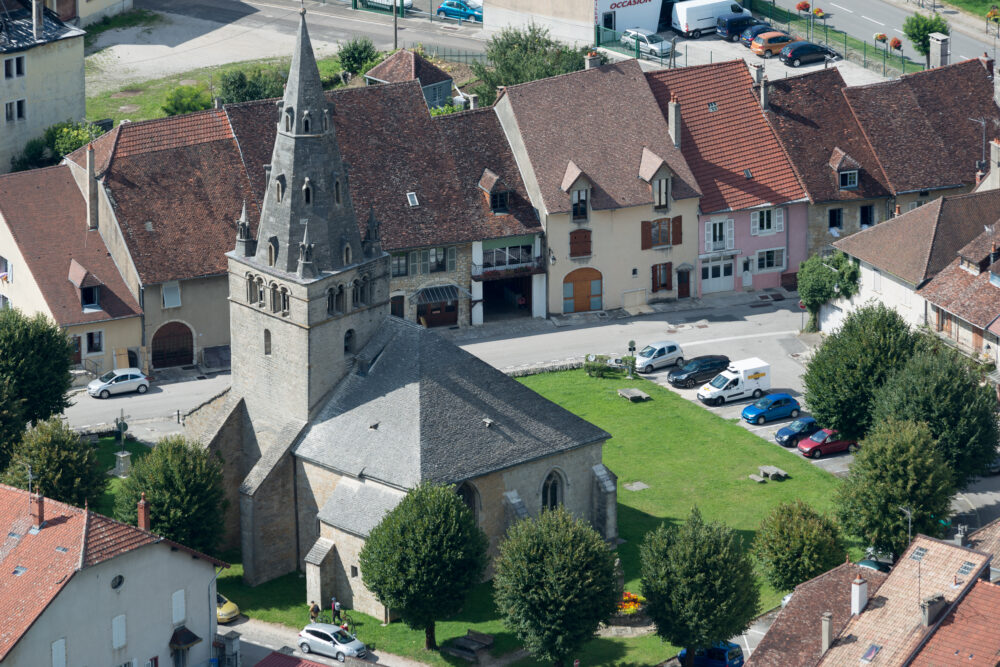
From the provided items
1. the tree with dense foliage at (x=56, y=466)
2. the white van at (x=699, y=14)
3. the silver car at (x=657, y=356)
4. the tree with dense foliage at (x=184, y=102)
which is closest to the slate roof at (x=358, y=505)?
the tree with dense foliage at (x=56, y=466)

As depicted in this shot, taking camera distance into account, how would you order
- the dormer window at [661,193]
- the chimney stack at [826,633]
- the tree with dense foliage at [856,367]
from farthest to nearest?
the dormer window at [661,193] < the tree with dense foliage at [856,367] < the chimney stack at [826,633]

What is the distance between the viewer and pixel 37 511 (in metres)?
102

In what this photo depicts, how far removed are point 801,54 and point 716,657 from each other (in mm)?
72398

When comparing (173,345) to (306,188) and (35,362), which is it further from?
(306,188)

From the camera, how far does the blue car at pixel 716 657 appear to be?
10606cm

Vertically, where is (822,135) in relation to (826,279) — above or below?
above

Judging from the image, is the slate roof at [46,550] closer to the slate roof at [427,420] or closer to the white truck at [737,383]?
the slate roof at [427,420]

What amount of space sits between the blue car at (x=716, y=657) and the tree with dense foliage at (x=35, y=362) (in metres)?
39.6

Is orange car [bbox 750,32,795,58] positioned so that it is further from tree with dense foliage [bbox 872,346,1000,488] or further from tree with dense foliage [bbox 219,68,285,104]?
tree with dense foliage [bbox 872,346,1000,488]

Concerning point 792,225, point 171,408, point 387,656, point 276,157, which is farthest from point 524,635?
point 792,225

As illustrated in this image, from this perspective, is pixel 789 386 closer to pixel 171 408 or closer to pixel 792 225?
pixel 792 225

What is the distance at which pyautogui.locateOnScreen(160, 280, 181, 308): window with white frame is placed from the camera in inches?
5335

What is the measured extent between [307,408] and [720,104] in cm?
4736

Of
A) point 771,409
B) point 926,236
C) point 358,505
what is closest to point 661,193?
point 926,236
